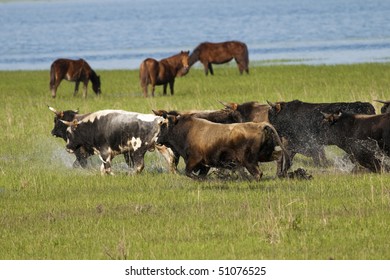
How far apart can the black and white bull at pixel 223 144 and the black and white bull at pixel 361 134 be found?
1.10 meters

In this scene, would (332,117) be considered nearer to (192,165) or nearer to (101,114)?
(192,165)

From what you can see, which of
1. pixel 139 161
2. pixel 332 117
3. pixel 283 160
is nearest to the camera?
pixel 283 160

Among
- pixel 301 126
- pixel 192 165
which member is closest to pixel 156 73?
pixel 301 126

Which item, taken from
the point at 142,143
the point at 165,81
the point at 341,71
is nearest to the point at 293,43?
the point at 341,71

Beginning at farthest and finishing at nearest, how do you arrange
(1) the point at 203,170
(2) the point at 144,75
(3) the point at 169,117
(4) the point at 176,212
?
(2) the point at 144,75, (3) the point at 169,117, (1) the point at 203,170, (4) the point at 176,212

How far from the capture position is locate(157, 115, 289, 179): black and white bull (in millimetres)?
15445

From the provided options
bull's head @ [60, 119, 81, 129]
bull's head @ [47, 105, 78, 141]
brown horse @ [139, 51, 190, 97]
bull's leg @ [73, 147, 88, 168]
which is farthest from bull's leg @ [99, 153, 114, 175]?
brown horse @ [139, 51, 190, 97]

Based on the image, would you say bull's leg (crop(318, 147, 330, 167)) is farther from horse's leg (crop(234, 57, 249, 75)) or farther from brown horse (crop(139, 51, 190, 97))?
horse's leg (crop(234, 57, 249, 75))

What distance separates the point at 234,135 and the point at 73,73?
1975cm

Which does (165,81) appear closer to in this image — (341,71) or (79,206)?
(341,71)

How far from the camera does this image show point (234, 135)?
15484 mm

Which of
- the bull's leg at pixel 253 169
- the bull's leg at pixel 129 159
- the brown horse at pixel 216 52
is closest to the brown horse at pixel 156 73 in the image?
the brown horse at pixel 216 52

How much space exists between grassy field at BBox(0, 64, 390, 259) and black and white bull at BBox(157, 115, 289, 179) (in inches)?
11.2

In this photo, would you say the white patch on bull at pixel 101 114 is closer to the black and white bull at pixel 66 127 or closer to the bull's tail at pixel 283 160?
the black and white bull at pixel 66 127
